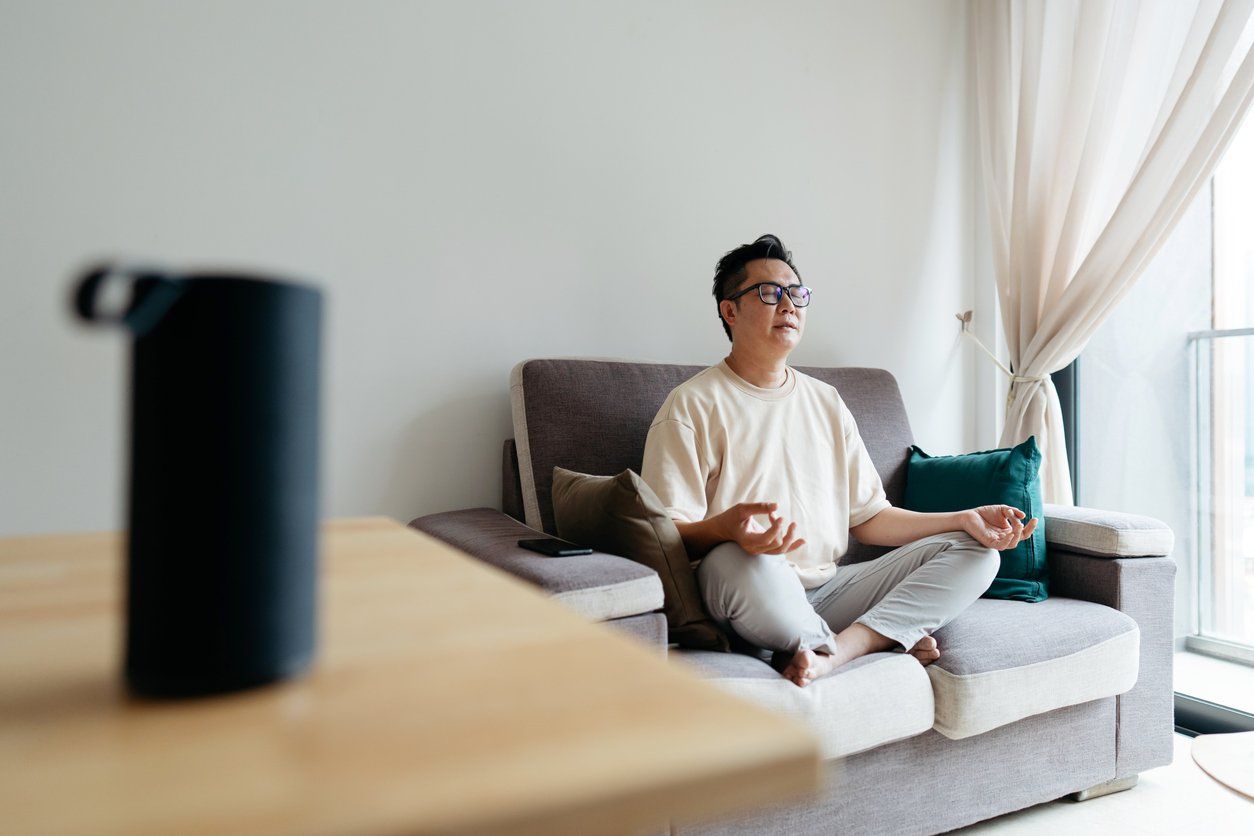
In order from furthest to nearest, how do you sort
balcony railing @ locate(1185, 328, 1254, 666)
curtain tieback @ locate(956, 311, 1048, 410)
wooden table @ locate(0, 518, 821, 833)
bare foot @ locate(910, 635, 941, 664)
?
curtain tieback @ locate(956, 311, 1048, 410) → balcony railing @ locate(1185, 328, 1254, 666) → bare foot @ locate(910, 635, 941, 664) → wooden table @ locate(0, 518, 821, 833)

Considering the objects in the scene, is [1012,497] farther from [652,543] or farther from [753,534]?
[652,543]

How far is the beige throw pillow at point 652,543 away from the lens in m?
1.55

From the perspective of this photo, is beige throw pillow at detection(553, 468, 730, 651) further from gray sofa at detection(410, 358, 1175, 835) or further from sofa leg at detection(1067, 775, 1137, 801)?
sofa leg at detection(1067, 775, 1137, 801)

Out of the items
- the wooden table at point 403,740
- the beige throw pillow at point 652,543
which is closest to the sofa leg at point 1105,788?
the beige throw pillow at point 652,543

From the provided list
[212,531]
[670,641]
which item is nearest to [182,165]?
[670,641]

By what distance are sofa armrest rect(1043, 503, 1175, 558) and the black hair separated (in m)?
0.93

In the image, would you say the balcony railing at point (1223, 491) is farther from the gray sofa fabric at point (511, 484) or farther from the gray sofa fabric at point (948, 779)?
the gray sofa fabric at point (511, 484)

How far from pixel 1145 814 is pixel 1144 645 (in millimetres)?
373

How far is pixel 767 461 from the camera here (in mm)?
1979

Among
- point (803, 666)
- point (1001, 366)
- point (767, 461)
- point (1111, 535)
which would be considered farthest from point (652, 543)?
point (1001, 366)

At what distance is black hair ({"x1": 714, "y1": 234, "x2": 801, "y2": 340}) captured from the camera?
2186 millimetres

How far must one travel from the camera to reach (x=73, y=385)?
1852mm

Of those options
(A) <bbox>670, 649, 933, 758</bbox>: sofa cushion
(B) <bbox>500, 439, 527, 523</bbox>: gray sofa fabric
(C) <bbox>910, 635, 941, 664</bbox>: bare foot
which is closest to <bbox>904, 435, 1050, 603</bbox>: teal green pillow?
(C) <bbox>910, 635, 941, 664</bbox>: bare foot

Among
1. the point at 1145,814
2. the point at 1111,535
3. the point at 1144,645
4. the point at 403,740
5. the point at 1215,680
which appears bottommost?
the point at 1145,814
